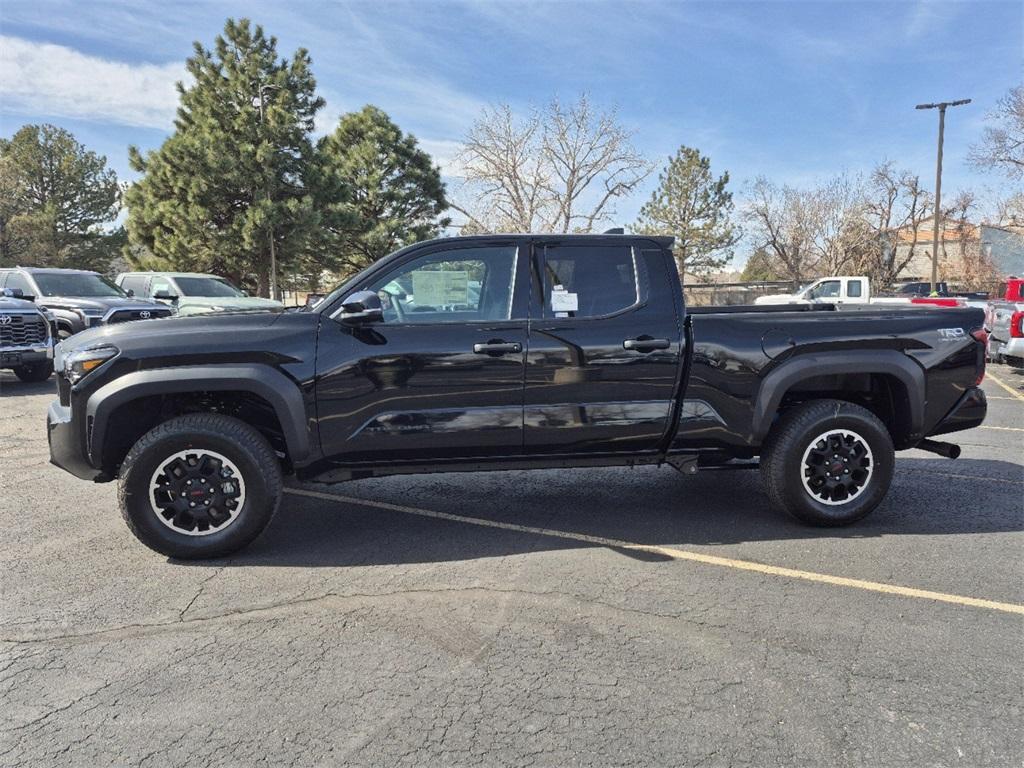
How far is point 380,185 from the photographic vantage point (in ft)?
109

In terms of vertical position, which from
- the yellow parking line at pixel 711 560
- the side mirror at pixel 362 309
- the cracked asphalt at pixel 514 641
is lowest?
the cracked asphalt at pixel 514 641

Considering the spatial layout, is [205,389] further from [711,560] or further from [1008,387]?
[1008,387]

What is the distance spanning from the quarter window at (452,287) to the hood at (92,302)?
984 centimetres

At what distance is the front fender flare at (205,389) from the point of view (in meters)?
3.84

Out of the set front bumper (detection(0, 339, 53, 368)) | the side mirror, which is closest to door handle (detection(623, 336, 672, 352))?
the side mirror

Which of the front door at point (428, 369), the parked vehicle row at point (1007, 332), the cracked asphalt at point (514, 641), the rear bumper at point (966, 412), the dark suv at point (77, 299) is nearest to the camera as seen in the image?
the cracked asphalt at point (514, 641)

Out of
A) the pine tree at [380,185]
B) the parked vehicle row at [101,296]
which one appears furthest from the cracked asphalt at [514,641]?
the pine tree at [380,185]

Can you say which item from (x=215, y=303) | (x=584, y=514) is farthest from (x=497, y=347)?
(x=215, y=303)

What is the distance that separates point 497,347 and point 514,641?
5.66 ft

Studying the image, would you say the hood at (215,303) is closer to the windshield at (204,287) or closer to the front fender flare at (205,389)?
the windshield at (204,287)

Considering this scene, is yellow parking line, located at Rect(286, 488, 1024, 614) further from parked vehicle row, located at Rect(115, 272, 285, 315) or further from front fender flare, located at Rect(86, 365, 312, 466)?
parked vehicle row, located at Rect(115, 272, 285, 315)

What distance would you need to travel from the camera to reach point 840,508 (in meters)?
4.46

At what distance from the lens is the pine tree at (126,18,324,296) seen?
1016 inches

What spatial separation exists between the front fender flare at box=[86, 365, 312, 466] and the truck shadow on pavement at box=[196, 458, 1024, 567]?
0.80 m
